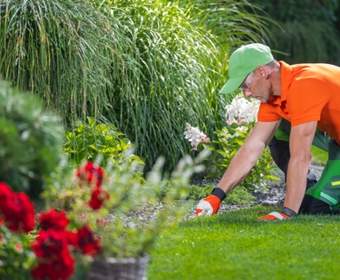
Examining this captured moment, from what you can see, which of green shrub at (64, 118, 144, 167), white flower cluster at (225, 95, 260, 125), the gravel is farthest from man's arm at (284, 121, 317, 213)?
white flower cluster at (225, 95, 260, 125)

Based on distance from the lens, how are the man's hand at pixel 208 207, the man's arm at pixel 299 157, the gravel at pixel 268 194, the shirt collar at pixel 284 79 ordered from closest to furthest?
1. the man's arm at pixel 299 157
2. the shirt collar at pixel 284 79
3. the man's hand at pixel 208 207
4. the gravel at pixel 268 194

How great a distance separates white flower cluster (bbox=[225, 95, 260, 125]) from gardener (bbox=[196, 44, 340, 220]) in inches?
40.0

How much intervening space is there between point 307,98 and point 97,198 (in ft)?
6.37

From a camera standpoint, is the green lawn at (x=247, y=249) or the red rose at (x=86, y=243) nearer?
the red rose at (x=86, y=243)

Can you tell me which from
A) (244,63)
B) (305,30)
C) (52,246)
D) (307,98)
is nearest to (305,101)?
(307,98)

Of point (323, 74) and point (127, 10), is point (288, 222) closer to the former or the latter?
point (323, 74)

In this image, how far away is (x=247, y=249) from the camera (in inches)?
132

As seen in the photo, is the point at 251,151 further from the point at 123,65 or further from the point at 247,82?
the point at 123,65

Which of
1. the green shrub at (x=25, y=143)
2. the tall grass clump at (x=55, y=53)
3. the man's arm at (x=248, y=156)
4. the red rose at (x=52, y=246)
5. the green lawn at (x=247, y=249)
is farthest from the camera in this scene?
the tall grass clump at (x=55, y=53)

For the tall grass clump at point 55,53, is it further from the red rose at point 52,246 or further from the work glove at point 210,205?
the red rose at point 52,246

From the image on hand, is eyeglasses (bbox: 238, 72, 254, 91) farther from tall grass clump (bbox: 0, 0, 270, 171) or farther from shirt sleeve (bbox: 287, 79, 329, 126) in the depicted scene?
tall grass clump (bbox: 0, 0, 270, 171)

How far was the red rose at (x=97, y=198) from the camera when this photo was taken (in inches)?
99.0

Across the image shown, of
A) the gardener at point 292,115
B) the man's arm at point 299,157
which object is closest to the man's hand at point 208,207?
the gardener at point 292,115

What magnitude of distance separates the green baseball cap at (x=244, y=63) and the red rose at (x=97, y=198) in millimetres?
1709
